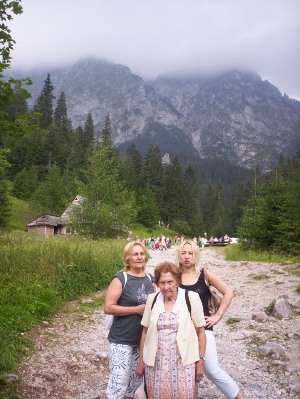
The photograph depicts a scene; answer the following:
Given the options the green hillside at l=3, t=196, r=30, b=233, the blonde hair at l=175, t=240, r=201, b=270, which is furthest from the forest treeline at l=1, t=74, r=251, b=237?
the blonde hair at l=175, t=240, r=201, b=270

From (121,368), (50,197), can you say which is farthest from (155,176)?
(121,368)

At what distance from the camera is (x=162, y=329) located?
131 inches

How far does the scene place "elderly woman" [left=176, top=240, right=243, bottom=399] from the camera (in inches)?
154

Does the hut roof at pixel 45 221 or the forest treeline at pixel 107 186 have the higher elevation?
the forest treeline at pixel 107 186

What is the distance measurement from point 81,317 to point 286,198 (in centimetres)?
1730

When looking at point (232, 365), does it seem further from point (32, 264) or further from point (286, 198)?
point (286, 198)

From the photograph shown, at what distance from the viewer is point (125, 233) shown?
28.2 meters

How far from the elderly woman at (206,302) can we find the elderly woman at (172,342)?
516 millimetres

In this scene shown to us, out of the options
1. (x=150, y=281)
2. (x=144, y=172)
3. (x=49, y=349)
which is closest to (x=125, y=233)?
(x=49, y=349)

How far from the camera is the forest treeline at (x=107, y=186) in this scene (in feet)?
17.1

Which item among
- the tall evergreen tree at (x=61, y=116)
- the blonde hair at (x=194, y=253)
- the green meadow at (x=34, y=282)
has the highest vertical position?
the tall evergreen tree at (x=61, y=116)

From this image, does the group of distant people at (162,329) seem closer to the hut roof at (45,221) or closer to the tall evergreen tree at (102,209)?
the tall evergreen tree at (102,209)

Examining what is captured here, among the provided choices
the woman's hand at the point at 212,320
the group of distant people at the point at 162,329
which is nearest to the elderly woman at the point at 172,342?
the group of distant people at the point at 162,329

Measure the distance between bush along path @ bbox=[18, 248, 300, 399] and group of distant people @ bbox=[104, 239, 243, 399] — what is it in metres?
1.66
